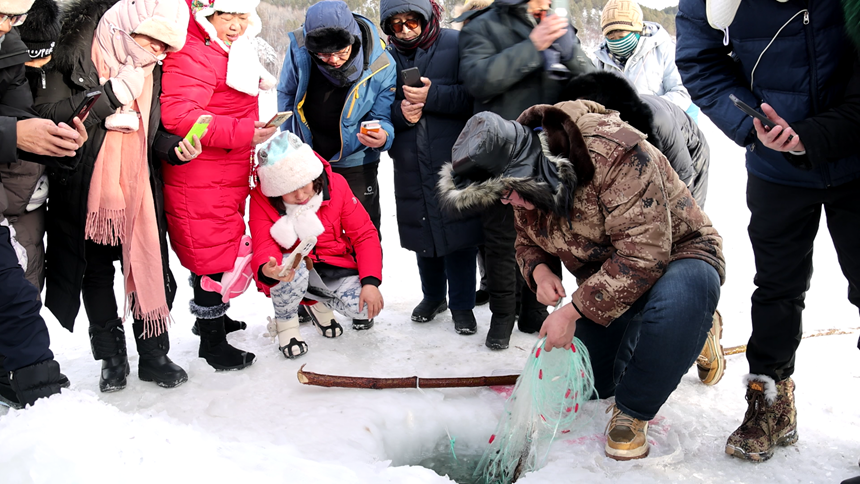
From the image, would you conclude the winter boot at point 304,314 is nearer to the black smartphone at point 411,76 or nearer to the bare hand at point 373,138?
the bare hand at point 373,138

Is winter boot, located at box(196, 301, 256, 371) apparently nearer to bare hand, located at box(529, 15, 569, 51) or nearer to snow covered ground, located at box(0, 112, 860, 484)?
snow covered ground, located at box(0, 112, 860, 484)

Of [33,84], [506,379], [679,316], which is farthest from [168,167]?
[679,316]

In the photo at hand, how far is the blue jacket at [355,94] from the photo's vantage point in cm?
342

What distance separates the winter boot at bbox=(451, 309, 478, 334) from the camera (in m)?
3.53

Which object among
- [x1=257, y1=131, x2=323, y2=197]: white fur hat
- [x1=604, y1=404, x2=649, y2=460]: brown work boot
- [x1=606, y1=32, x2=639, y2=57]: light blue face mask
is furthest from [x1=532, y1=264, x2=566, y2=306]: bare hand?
[x1=606, y1=32, x2=639, y2=57]: light blue face mask

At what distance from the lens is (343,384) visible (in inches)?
113

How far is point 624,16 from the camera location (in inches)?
165

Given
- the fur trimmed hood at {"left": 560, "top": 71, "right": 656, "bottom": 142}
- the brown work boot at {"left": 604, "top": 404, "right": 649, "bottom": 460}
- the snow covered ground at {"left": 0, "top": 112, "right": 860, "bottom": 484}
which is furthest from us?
the fur trimmed hood at {"left": 560, "top": 71, "right": 656, "bottom": 142}

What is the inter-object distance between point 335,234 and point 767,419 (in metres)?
2.20

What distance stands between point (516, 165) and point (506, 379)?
118 centimetres

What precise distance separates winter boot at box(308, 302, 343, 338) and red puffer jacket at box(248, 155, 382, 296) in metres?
0.32

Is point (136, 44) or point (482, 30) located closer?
point (136, 44)

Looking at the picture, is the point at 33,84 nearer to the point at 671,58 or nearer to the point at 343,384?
the point at 343,384

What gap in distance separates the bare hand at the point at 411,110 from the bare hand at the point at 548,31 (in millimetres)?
783
